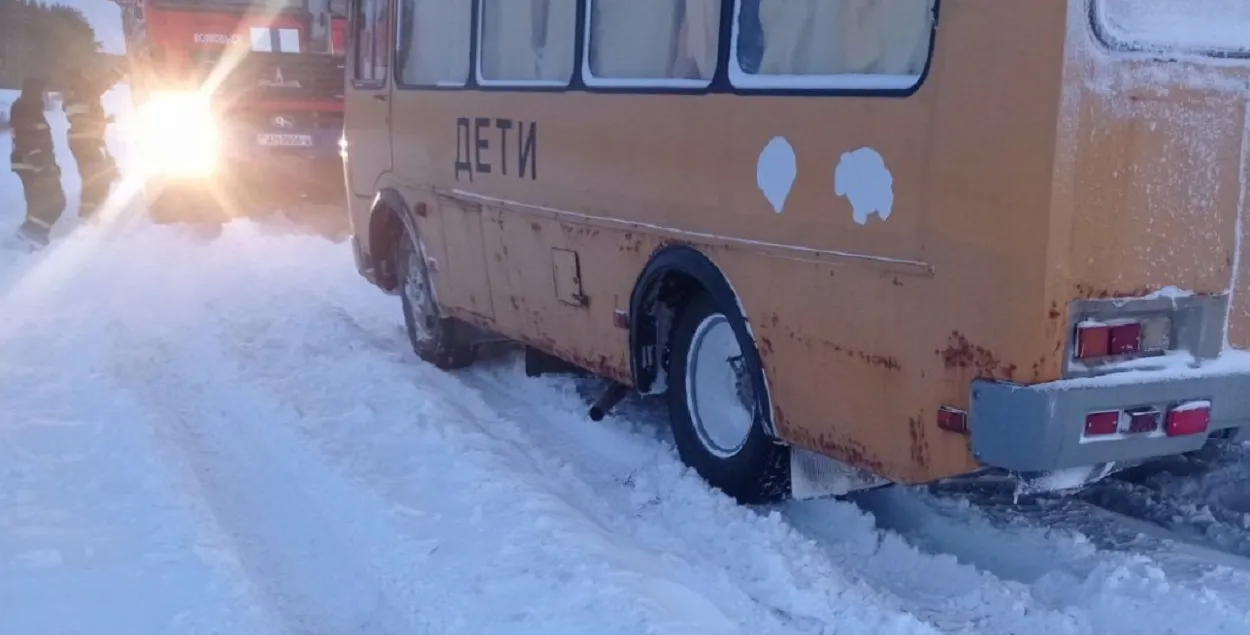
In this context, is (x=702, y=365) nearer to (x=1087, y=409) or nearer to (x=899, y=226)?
(x=899, y=226)

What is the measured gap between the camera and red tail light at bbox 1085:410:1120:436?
3588 mm

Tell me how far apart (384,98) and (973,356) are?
17.6ft

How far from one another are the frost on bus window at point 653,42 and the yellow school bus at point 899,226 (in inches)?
0.6

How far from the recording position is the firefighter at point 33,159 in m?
14.2

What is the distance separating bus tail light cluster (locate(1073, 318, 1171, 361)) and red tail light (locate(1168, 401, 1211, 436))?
0.61 ft

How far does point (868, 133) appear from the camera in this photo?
4.02m

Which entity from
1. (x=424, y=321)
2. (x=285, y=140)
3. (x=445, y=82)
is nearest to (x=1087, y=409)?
(x=445, y=82)

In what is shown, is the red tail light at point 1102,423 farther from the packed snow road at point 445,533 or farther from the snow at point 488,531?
the packed snow road at point 445,533

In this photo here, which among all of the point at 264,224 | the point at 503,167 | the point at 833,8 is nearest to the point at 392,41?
the point at 503,167

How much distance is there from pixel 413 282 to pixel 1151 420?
547 centimetres

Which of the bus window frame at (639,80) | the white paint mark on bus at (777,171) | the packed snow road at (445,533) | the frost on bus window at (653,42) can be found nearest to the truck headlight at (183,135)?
the packed snow road at (445,533)

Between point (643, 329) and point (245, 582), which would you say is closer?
point (245, 582)

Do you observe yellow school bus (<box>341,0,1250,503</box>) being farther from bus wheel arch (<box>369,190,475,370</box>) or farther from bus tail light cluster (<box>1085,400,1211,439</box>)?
bus wheel arch (<box>369,190,475,370</box>)

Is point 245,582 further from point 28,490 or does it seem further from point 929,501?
point 929,501
